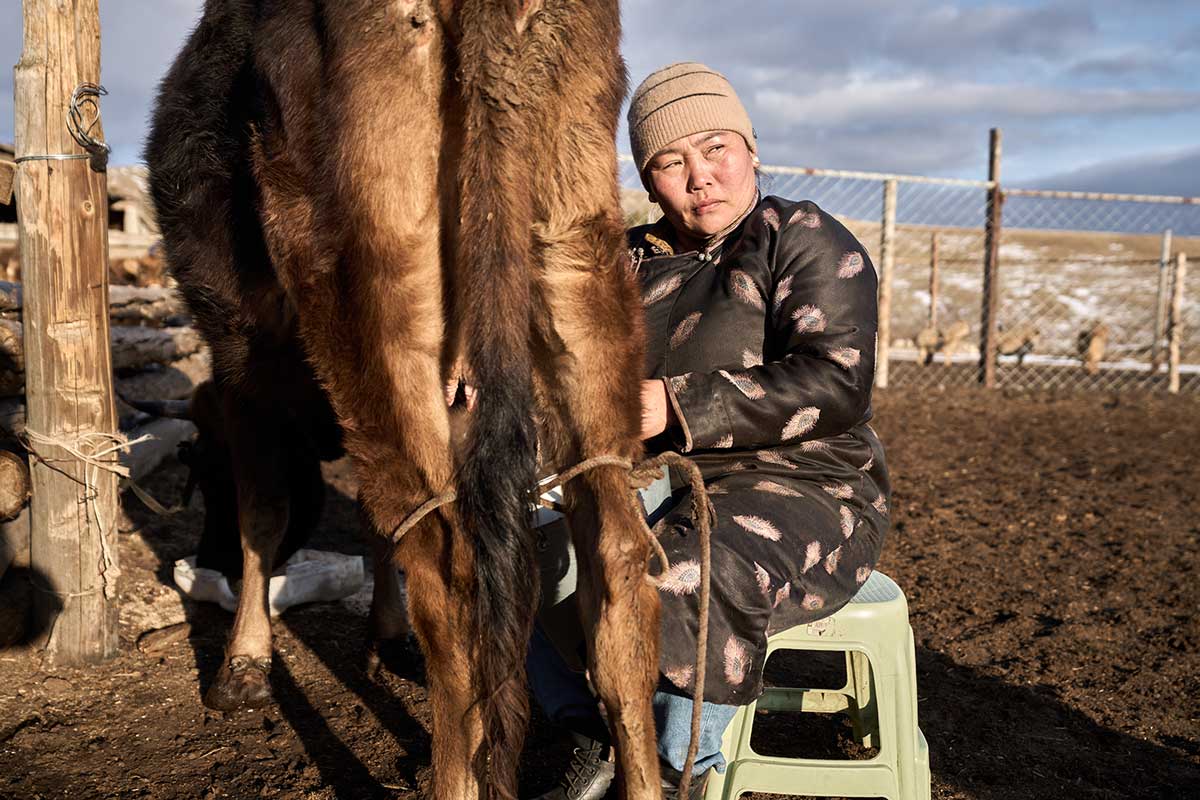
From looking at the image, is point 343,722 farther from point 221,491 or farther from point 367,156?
point 367,156

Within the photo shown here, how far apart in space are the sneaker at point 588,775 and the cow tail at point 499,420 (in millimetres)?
462

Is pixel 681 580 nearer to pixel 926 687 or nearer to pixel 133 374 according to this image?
pixel 926 687

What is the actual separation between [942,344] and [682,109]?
1297cm

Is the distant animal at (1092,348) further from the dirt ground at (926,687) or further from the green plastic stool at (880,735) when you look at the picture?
the green plastic stool at (880,735)

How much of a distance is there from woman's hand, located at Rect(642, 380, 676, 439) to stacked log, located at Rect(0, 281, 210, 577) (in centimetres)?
179

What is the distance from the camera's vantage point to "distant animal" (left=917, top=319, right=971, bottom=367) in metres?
12.9

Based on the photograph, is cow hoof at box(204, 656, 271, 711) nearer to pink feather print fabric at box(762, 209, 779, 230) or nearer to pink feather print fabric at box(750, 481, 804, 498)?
pink feather print fabric at box(750, 481, 804, 498)

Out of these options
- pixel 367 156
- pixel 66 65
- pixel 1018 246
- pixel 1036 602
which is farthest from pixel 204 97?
pixel 1018 246

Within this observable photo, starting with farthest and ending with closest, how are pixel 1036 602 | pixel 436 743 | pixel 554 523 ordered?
pixel 1036 602
pixel 554 523
pixel 436 743

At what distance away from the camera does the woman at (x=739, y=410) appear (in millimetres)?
2010

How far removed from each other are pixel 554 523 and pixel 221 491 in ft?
5.81

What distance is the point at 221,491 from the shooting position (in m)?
3.55

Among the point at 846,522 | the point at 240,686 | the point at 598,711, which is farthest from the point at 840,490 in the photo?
the point at 240,686

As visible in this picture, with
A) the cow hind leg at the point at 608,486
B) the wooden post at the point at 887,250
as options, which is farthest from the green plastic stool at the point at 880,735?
the wooden post at the point at 887,250
